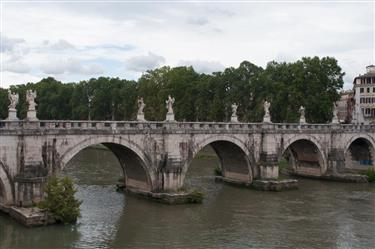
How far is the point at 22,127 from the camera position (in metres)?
26.8

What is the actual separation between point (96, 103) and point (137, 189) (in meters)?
52.6

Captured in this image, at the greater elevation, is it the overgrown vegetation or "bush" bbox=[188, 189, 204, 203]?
the overgrown vegetation

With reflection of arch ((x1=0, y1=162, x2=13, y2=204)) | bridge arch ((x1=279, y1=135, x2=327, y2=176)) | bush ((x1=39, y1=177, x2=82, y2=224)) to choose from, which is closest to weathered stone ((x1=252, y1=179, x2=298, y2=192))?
bridge arch ((x1=279, y1=135, x2=327, y2=176))

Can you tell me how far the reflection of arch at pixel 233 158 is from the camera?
38625mm

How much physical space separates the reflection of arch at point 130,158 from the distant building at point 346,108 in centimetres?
4901

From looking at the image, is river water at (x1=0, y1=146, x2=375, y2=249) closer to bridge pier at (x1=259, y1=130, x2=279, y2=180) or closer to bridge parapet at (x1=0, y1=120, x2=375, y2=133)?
bridge pier at (x1=259, y1=130, x2=279, y2=180)

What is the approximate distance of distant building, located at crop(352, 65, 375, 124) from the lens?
72062 mm

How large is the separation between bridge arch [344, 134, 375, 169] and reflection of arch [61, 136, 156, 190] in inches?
1066

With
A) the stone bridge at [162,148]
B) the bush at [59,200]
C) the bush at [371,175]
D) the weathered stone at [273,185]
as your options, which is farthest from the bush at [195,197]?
the bush at [371,175]

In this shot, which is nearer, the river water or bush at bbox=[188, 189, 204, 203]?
the river water

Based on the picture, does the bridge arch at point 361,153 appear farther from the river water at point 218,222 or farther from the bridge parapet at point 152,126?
the river water at point 218,222

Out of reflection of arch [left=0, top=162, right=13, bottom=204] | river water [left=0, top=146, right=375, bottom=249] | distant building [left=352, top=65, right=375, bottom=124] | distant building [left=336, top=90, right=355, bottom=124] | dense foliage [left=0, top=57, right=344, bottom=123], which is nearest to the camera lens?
river water [left=0, top=146, right=375, bottom=249]

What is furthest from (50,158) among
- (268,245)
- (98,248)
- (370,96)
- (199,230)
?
(370,96)

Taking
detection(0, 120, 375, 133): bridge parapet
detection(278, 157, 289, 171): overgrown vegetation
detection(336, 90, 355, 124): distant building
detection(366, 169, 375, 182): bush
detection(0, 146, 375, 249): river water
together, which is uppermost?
detection(336, 90, 355, 124): distant building
